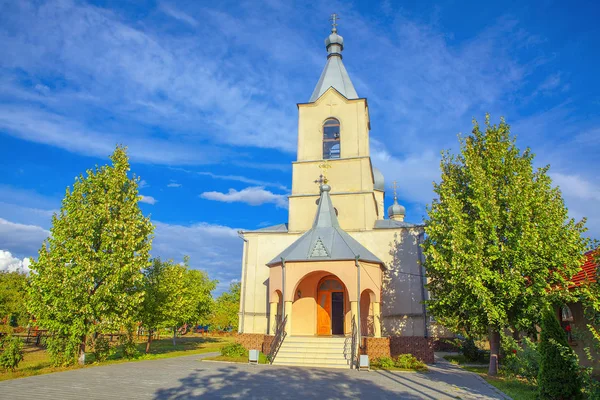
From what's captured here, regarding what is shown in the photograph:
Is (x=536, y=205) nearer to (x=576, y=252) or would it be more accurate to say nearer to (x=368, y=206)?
(x=576, y=252)

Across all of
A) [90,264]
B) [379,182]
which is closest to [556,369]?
[90,264]

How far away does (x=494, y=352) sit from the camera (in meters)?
15.5

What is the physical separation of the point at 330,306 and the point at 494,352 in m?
8.01

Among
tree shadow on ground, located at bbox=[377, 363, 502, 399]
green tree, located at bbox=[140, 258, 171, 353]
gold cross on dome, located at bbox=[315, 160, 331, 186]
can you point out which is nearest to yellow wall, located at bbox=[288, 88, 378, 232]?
gold cross on dome, located at bbox=[315, 160, 331, 186]

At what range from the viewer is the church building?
18891mm

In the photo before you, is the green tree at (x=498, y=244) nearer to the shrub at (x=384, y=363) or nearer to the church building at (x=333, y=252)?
the shrub at (x=384, y=363)

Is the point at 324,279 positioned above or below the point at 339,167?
below

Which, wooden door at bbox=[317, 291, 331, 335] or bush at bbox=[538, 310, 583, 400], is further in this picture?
wooden door at bbox=[317, 291, 331, 335]

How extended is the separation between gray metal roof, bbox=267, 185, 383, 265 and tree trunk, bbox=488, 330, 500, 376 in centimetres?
592

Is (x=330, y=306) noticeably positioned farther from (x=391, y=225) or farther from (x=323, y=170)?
(x=323, y=170)

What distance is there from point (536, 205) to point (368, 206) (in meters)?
9.85

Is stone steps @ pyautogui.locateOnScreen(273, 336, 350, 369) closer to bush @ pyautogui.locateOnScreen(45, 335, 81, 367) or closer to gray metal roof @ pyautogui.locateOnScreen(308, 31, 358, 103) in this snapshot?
bush @ pyautogui.locateOnScreen(45, 335, 81, 367)

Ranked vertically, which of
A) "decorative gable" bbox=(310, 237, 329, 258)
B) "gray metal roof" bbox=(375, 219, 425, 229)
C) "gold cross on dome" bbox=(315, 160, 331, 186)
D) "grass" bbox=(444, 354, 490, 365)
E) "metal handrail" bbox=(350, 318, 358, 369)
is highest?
"gold cross on dome" bbox=(315, 160, 331, 186)

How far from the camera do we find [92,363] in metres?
16.7
